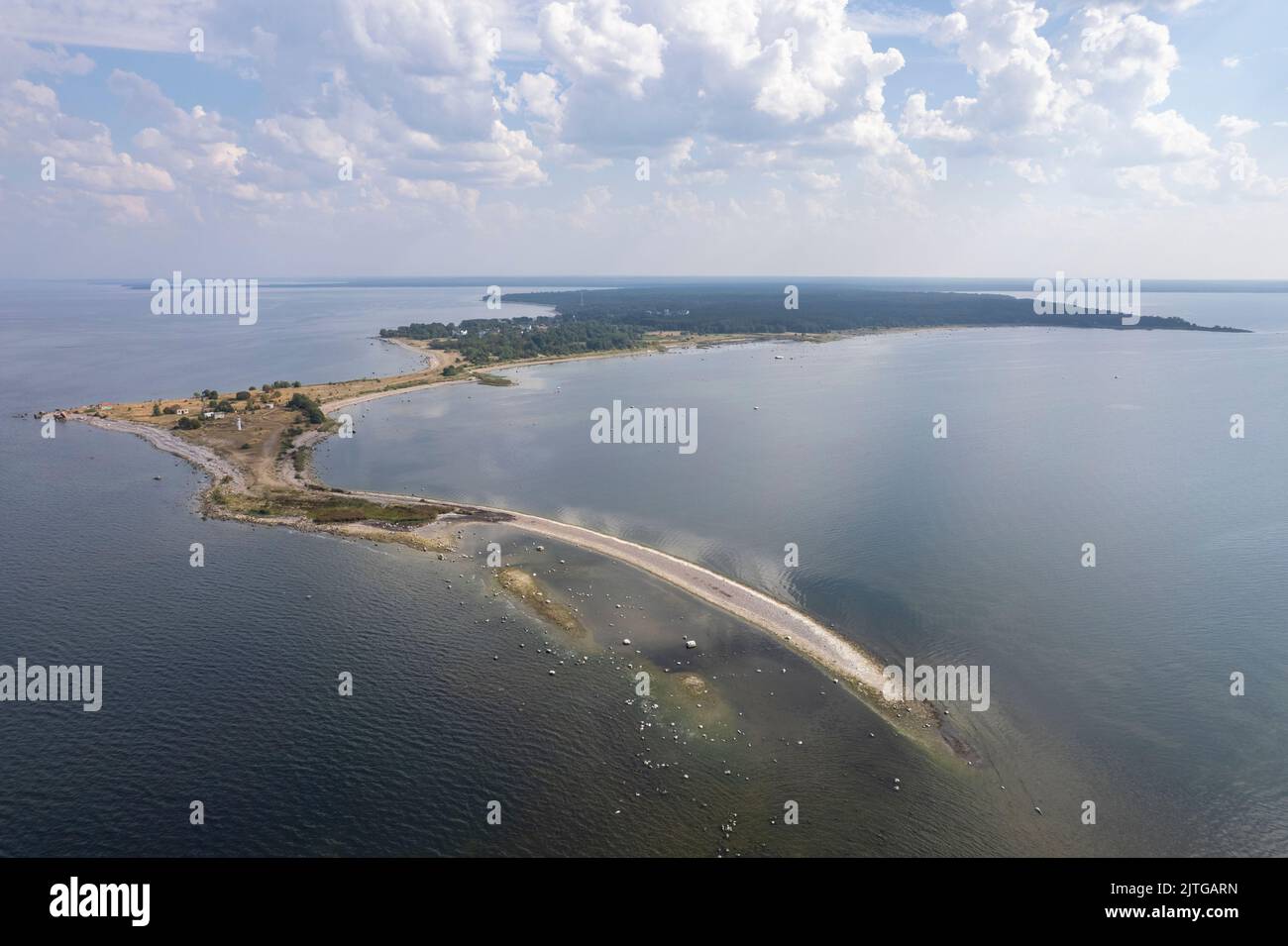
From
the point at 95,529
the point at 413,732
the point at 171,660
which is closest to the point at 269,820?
the point at 413,732

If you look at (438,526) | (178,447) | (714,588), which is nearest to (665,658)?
(714,588)

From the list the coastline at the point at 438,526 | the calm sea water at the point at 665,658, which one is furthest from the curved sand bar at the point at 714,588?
the calm sea water at the point at 665,658

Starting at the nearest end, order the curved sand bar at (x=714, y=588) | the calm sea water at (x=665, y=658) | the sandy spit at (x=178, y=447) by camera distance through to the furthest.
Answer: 1. the calm sea water at (x=665, y=658)
2. the curved sand bar at (x=714, y=588)
3. the sandy spit at (x=178, y=447)

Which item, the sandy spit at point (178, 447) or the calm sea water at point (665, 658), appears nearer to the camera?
the calm sea water at point (665, 658)

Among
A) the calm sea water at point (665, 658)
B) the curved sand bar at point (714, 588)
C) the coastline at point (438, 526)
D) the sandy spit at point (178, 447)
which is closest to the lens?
the calm sea water at point (665, 658)

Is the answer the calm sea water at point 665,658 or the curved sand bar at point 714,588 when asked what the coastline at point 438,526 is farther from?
the calm sea water at point 665,658

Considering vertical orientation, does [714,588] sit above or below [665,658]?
above

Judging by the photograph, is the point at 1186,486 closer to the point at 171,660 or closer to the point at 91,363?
the point at 171,660

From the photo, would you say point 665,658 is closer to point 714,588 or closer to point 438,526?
point 714,588

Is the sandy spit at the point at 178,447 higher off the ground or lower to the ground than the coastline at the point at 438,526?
higher
